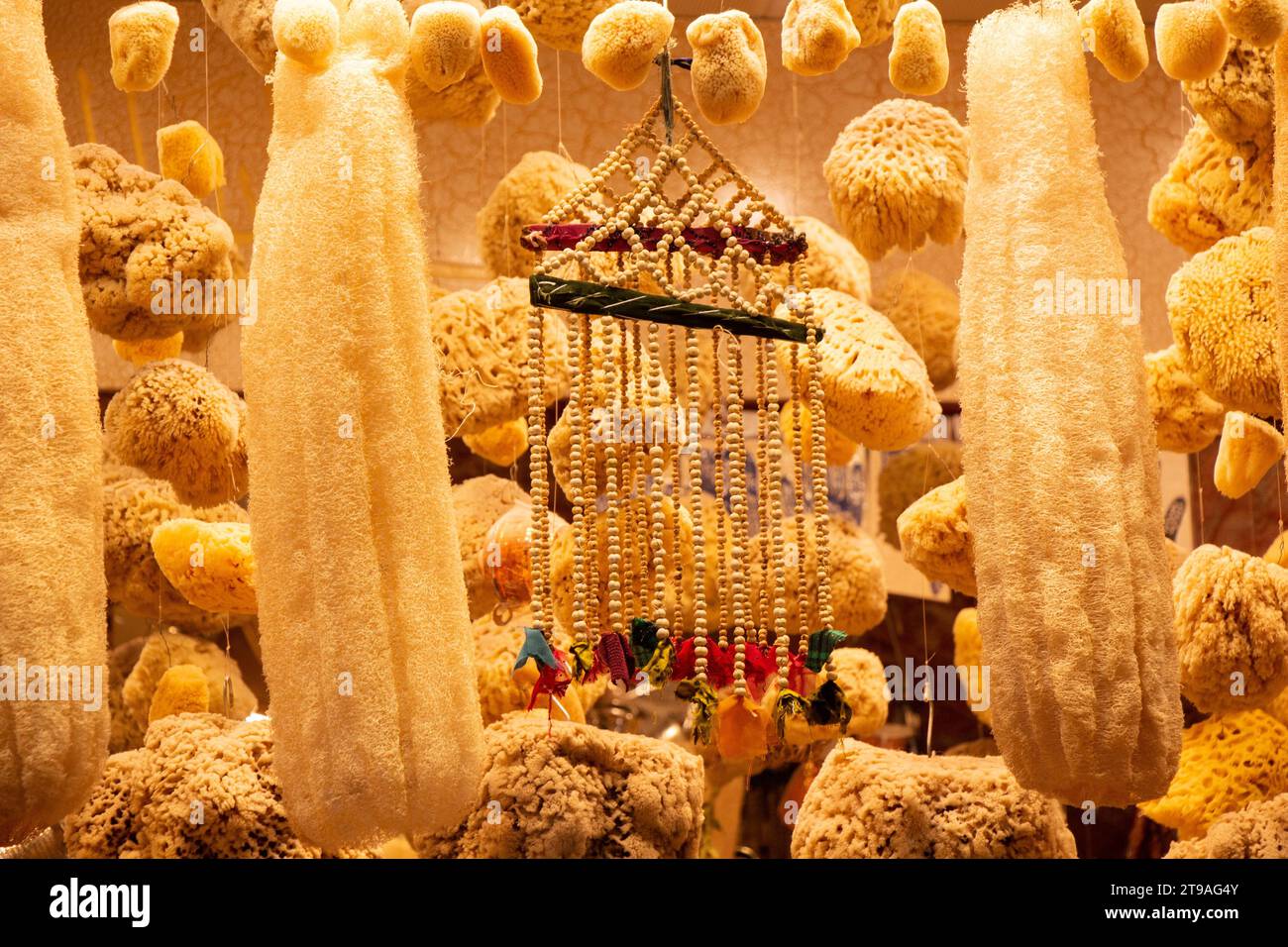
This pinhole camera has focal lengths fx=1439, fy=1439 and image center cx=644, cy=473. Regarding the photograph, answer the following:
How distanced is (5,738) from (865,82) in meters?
1.42

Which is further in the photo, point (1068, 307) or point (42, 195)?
point (1068, 307)

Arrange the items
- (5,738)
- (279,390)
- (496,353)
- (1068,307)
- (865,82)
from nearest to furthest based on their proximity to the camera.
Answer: (5,738)
(279,390)
(1068,307)
(496,353)
(865,82)

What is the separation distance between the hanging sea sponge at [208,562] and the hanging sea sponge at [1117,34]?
109 centimetres

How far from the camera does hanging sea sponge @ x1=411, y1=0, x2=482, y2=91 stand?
148 centimetres

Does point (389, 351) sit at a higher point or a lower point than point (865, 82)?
lower

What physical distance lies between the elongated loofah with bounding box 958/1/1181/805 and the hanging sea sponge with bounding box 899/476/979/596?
6.0 inches

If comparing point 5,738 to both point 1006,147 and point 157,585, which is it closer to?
point 157,585

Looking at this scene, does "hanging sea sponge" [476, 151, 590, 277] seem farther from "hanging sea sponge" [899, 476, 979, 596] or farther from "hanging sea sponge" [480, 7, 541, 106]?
"hanging sea sponge" [899, 476, 979, 596]

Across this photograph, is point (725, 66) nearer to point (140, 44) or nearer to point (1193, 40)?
point (1193, 40)

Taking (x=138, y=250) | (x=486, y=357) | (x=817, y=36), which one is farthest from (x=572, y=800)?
(x=817, y=36)

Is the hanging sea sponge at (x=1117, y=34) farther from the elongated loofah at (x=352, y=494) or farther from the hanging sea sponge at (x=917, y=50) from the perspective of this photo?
the elongated loofah at (x=352, y=494)
